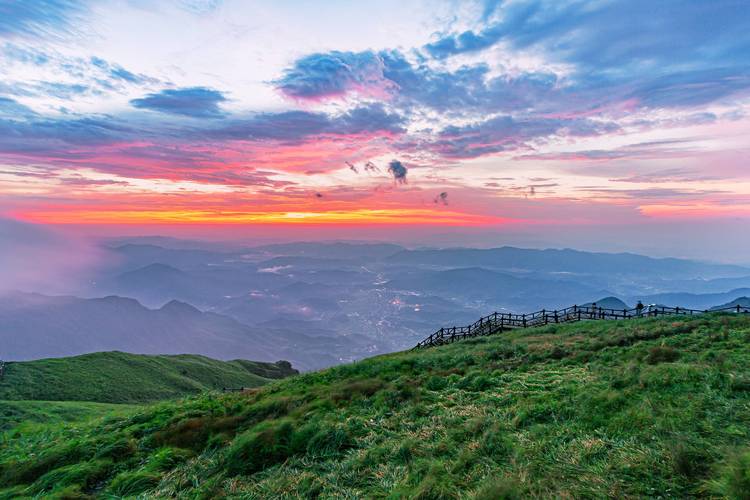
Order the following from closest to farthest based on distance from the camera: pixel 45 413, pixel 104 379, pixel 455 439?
1. pixel 455 439
2. pixel 45 413
3. pixel 104 379

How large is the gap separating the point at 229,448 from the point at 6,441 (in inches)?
477

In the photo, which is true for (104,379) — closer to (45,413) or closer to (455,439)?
(45,413)

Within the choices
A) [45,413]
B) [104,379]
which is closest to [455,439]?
[45,413]

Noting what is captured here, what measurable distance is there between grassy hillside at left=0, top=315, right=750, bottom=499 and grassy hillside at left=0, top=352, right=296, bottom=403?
75.0 feet

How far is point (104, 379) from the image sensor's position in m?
38.6

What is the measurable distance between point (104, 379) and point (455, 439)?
44721 millimetres

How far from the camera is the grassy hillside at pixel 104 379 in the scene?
32031 mm

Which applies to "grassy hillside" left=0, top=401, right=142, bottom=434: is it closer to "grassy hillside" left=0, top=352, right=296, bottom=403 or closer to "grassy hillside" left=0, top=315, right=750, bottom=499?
"grassy hillside" left=0, top=315, right=750, bottom=499

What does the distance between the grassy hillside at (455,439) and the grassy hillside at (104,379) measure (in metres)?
22.9

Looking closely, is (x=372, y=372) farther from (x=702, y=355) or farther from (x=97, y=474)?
(x=702, y=355)

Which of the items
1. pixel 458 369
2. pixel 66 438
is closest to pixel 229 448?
pixel 66 438

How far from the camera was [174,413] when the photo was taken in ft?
46.1

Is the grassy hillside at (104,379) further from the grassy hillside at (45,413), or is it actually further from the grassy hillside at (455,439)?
the grassy hillside at (455,439)

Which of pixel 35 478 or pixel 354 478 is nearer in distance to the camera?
pixel 354 478
